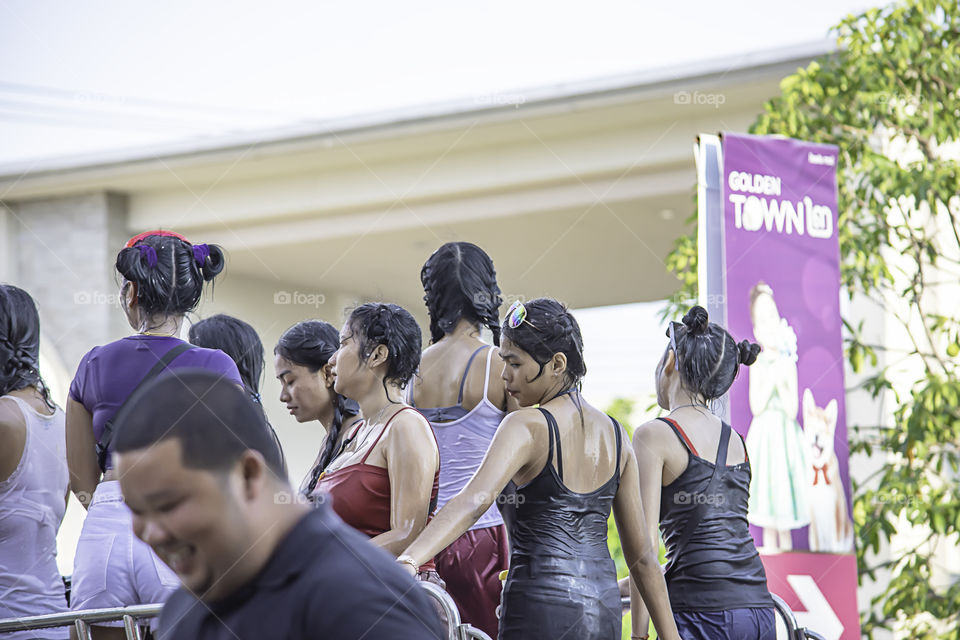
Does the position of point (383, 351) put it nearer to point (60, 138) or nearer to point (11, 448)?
point (11, 448)

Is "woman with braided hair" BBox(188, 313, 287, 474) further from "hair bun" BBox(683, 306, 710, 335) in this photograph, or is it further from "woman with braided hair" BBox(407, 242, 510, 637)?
"hair bun" BBox(683, 306, 710, 335)

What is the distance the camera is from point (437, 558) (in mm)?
3320

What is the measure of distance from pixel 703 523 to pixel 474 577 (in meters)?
0.68

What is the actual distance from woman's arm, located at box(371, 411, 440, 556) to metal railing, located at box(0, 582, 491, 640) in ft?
1.12

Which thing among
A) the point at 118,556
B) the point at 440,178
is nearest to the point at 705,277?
the point at 118,556

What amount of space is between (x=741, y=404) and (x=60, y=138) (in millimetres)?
8619

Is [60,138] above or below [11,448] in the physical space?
above

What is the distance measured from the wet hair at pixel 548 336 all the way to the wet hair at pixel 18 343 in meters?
1.28

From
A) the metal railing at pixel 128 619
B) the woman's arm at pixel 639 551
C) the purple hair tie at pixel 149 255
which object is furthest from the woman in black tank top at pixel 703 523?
the purple hair tie at pixel 149 255

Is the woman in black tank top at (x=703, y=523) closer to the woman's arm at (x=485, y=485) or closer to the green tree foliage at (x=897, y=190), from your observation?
the woman's arm at (x=485, y=485)

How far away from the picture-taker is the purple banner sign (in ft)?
16.0

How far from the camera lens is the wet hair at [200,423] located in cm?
113

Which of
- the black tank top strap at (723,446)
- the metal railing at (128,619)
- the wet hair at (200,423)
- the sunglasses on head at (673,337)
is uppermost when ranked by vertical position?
the sunglasses on head at (673,337)

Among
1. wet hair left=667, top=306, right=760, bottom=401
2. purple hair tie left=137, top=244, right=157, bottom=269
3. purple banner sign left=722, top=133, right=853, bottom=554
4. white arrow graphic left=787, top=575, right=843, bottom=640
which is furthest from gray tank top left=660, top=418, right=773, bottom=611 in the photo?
white arrow graphic left=787, top=575, right=843, bottom=640
